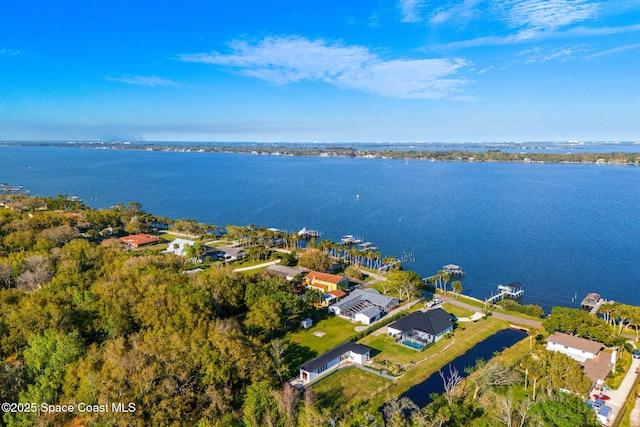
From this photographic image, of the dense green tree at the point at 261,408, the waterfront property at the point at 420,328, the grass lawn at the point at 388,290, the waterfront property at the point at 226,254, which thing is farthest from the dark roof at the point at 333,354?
the waterfront property at the point at 226,254

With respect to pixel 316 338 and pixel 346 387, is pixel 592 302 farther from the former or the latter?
pixel 346 387

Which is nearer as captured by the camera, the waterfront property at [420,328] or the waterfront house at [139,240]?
the waterfront property at [420,328]

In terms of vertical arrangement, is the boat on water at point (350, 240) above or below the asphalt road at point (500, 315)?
above

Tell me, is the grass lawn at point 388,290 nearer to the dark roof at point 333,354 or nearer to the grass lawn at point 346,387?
the dark roof at point 333,354

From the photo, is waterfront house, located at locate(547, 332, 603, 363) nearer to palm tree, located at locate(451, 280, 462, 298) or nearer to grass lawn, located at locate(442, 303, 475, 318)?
grass lawn, located at locate(442, 303, 475, 318)

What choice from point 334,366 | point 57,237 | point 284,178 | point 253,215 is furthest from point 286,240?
point 284,178

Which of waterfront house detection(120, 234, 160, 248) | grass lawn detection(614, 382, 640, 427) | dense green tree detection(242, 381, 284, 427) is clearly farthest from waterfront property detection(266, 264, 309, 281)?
grass lawn detection(614, 382, 640, 427)

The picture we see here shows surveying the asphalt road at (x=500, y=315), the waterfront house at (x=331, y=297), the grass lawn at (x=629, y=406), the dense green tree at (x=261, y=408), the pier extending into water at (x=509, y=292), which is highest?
the dense green tree at (x=261, y=408)

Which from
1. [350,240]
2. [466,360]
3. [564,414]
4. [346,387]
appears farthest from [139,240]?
[564,414]
